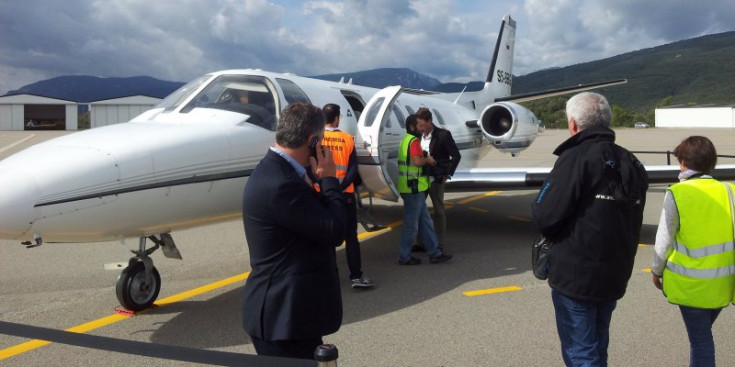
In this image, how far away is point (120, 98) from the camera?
66188mm

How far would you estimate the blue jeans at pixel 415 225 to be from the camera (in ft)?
23.1

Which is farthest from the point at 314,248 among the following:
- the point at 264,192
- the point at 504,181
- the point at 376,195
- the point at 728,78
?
the point at 728,78

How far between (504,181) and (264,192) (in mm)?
7259

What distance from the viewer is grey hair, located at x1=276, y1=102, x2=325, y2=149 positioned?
8.43 ft

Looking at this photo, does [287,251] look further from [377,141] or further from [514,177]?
[514,177]

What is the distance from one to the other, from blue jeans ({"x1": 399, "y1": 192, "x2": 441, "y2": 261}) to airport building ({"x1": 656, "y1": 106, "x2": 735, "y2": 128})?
9423 centimetres

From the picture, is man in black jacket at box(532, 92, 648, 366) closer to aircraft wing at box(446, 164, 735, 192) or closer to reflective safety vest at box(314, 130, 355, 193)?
reflective safety vest at box(314, 130, 355, 193)

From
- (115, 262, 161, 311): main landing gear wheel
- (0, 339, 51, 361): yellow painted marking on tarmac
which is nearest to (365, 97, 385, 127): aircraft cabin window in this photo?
(115, 262, 161, 311): main landing gear wheel

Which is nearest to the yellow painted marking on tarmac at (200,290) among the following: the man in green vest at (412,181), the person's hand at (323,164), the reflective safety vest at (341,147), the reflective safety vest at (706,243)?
the reflective safety vest at (341,147)

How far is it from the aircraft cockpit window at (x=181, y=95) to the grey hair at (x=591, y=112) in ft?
14.2

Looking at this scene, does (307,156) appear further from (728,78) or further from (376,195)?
(728,78)

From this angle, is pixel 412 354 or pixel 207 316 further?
pixel 207 316

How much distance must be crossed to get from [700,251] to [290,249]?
217 centimetres

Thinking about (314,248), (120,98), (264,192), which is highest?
(120,98)
